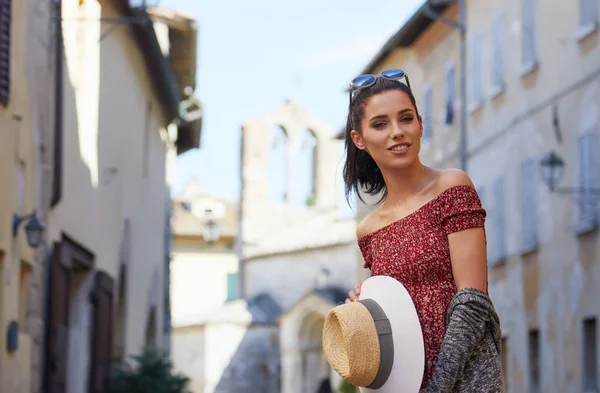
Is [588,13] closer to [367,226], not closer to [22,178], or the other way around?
[22,178]

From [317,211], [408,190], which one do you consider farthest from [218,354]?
[408,190]

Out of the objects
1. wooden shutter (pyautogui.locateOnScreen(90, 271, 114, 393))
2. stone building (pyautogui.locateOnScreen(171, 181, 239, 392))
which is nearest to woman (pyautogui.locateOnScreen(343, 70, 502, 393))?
wooden shutter (pyautogui.locateOnScreen(90, 271, 114, 393))

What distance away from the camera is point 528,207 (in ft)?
79.4

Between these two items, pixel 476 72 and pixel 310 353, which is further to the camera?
pixel 310 353

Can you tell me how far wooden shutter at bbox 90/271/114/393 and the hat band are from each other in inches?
606

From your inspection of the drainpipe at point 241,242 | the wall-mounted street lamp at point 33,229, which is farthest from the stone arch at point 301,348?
the wall-mounted street lamp at point 33,229

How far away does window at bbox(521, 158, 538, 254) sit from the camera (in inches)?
938

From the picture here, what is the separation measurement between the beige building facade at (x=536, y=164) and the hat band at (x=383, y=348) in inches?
668

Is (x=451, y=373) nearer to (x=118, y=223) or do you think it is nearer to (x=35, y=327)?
(x=35, y=327)

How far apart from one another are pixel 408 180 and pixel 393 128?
17 centimetres

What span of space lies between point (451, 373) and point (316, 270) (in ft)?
173

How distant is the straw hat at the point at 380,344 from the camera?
146 inches

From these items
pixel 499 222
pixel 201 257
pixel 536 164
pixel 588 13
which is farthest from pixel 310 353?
pixel 588 13

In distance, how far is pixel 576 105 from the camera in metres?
21.4
